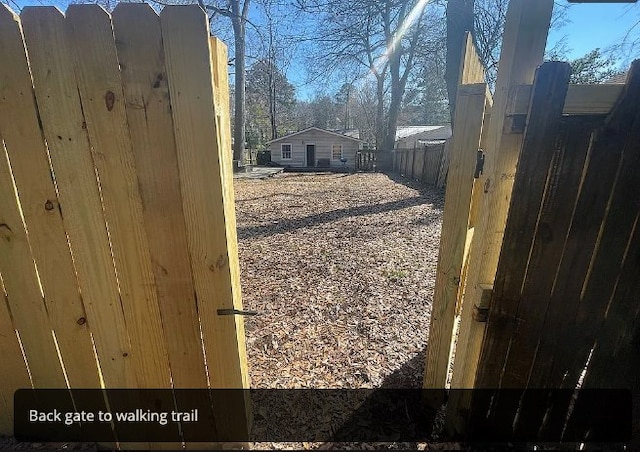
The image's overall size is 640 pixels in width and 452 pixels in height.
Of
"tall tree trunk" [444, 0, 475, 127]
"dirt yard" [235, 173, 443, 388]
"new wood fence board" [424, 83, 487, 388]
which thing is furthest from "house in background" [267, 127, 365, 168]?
→ "new wood fence board" [424, 83, 487, 388]

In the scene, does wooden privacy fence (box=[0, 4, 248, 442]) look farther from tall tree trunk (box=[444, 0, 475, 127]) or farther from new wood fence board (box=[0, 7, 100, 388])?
tall tree trunk (box=[444, 0, 475, 127])

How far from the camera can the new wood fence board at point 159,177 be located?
42.6 inches

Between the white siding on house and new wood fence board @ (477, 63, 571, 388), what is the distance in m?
28.5

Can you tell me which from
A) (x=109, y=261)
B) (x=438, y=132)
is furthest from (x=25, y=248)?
(x=438, y=132)

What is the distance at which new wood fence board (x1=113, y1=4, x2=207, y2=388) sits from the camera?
108 centimetres

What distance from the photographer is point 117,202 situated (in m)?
1.25

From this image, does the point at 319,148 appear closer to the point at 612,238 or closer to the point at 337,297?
the point at 337,297

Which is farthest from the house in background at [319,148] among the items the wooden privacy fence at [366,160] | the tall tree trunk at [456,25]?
the tall tree trunk at [456,25]

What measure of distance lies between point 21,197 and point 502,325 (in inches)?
84.8

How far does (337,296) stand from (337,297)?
0.02 m

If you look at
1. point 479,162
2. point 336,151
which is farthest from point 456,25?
point 336,151

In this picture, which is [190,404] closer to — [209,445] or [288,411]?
[209,445]

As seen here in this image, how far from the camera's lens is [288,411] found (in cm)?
197

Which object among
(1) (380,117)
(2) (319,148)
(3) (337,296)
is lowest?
(3) (337,296)
